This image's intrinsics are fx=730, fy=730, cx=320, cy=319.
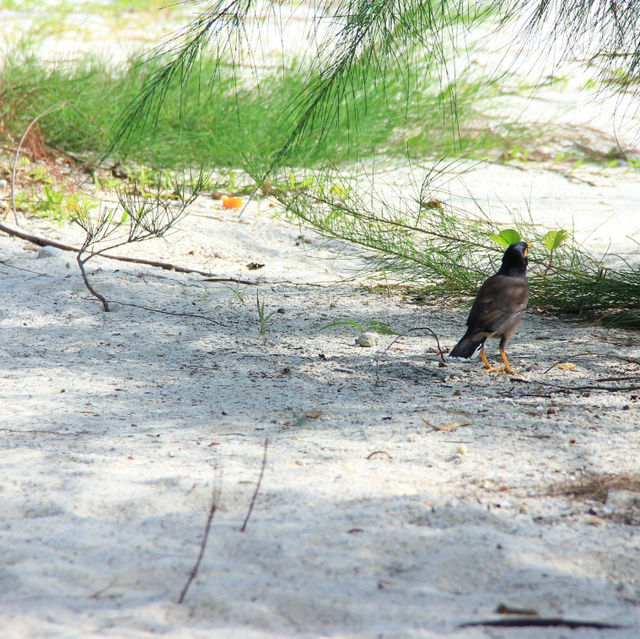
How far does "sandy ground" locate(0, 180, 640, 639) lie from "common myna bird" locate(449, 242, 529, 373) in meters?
0.11

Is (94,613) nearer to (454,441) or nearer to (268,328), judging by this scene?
(454,441)

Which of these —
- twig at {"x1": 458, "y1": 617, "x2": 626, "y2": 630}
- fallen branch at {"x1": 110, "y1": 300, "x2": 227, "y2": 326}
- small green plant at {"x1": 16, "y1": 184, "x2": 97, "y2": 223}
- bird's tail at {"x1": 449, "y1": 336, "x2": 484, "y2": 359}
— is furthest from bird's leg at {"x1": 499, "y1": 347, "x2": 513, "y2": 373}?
small green plant at {"x1": 16, "y1": 184, "x2": 97, "y2": 223}

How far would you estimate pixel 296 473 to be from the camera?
188 cm

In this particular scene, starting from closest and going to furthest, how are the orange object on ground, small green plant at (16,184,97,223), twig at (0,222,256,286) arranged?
1. twig at (0,222,256,286)
2. small green plant at (16,184,97,223)
3. the orange object on ground

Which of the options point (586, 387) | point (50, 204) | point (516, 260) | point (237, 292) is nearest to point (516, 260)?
point (516, 260)

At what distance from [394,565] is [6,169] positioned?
4.30m

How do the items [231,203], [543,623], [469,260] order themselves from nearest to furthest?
[543,623]
[469,260]
[231,203]

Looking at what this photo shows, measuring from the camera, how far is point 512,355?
9.77ft

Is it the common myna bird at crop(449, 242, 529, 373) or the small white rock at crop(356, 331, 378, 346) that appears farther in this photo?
the small white rock at crop(356, 331, 378, 346)

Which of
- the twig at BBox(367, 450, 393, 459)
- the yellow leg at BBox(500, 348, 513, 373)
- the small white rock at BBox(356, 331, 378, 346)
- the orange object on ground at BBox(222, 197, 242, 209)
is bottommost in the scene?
the orange object on ground at BBox(222, 197, 242, 209)

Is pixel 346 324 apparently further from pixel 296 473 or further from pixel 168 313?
pixel 296 473

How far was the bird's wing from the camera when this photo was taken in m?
2.78

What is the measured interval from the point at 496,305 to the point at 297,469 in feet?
4.06

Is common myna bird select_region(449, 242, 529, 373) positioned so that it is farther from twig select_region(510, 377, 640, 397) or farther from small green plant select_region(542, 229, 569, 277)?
small green plant select_region(542, 229, 569, 277)
